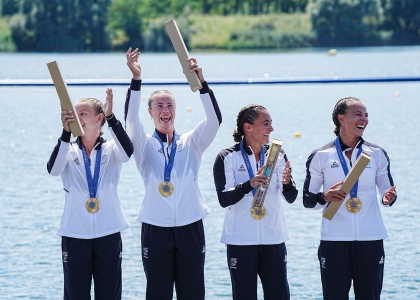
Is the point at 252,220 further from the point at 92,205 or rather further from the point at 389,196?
the point at 92,205

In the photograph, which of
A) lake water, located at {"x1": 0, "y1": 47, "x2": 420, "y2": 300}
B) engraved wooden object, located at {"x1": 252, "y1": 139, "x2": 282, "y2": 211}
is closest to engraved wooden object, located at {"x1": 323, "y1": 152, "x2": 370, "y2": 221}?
engraved wooden object, located at {"x1": 252, "y1": 139, "x2": 282, "y2": 211}

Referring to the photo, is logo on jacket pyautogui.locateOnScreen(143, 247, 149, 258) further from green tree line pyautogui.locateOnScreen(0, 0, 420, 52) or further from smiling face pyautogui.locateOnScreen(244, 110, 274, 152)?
green tree line pyautogui.locateOnScreen(0, 0, 420, 52)

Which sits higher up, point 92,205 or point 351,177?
point 351,177

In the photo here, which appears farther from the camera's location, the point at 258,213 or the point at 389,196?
the point at 258,213

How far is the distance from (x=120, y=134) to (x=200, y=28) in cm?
5727

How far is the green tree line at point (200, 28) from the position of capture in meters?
54.5

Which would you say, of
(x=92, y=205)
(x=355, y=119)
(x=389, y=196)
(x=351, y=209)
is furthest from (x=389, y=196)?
(x=92, y=205)

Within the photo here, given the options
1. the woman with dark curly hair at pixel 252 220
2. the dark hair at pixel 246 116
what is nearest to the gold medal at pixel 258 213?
the woman with dark curly hair at pixel 252 220

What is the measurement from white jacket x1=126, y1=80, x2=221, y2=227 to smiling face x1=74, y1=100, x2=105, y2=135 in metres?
0.18

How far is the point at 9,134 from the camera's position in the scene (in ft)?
60.4

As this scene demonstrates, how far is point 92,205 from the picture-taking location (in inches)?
200

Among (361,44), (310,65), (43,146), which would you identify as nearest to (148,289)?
(43,146)

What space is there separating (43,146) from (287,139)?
4721mm

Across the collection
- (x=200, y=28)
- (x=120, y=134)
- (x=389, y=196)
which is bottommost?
(x=389, y=196)
